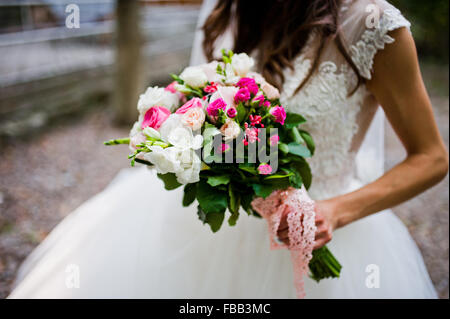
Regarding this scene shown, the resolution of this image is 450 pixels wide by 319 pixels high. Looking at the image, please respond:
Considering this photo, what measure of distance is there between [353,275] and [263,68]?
921 millimetres

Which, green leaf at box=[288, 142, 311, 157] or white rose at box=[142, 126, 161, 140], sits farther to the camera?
green leaf at box=[288, 142, 311, 157]

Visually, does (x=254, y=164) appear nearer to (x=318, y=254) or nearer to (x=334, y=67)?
(x=318, y=254)

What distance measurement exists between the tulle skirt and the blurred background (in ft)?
3.46

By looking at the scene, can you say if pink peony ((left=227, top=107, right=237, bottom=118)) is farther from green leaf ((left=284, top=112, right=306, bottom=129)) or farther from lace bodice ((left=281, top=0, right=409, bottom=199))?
lace bodice ((left=281, top=0, right=409, bottom=199))

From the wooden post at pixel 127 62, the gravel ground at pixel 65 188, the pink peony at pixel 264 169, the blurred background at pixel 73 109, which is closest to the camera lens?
the pink peony at pixel 264 169

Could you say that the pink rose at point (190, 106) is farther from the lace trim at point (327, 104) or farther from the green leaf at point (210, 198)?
the lace trim at point (327, 104)

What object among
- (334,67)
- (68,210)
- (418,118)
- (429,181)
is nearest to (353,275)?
(429,181)

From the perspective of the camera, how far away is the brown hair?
4.42ft

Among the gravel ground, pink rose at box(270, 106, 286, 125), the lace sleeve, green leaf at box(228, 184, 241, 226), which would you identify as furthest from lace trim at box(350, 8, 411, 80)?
the gravel ground

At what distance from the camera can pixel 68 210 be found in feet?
11.4

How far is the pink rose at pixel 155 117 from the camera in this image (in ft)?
3.33

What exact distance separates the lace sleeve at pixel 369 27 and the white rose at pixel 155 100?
69 centimetres

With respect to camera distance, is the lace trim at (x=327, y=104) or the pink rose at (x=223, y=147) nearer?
the pink rose at (x=223, y=147)

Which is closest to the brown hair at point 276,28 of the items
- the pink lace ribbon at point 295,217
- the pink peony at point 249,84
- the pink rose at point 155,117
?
the pink peony at point 249,84
